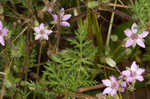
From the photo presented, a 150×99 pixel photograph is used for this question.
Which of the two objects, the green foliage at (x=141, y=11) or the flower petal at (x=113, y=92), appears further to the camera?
the green foliage at (x=141, y=11)

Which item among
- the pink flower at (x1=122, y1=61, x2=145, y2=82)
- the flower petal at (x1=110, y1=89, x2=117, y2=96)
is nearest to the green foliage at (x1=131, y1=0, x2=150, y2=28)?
the pink flower at (x1=122, y1=61, x2=145, y2=82)

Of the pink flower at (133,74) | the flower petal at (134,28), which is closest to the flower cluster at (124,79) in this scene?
the pink flower at (133,74)

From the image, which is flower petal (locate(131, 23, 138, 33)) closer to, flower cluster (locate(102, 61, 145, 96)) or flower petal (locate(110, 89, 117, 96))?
flower cluster (locate(102, 61, 145, 96))

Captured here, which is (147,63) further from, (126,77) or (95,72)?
(126,77)

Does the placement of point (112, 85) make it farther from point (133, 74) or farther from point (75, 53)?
point (75, 53)

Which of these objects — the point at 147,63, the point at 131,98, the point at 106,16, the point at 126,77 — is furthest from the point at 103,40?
the point at 126,77

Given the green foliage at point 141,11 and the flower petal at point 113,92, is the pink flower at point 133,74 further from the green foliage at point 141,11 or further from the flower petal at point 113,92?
the green foliage at point 141,11

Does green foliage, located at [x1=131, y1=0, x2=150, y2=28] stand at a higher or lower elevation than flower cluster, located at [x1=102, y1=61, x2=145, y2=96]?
higher

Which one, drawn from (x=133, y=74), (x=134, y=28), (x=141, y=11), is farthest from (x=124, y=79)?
(x=141, y=11)
